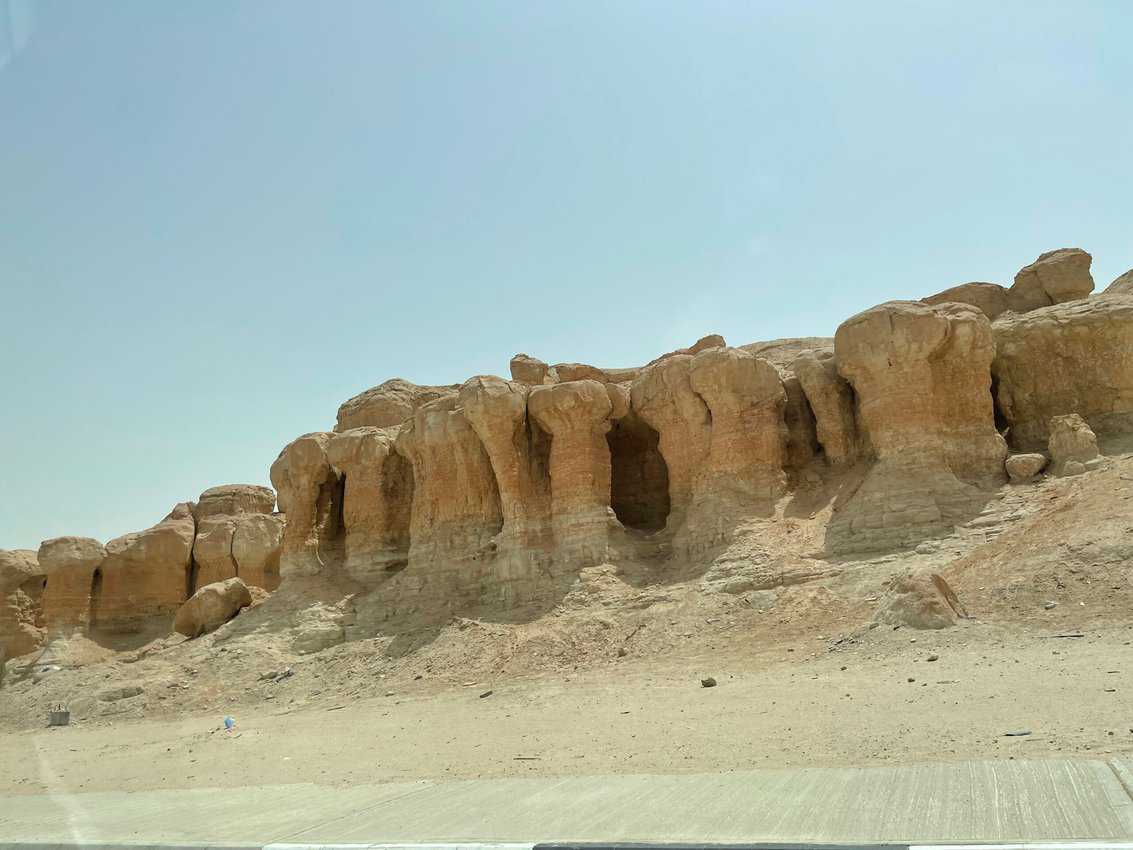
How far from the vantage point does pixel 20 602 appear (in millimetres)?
32531

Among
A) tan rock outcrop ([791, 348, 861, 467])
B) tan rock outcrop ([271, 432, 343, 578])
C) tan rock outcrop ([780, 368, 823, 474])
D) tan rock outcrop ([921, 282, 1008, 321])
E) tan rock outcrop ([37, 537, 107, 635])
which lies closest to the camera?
tan rock outcrop ([791, 348, 861, 467])

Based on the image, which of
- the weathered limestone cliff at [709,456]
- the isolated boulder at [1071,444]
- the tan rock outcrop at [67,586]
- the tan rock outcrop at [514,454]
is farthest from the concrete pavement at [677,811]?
the tan rock outcrop at [67,586]

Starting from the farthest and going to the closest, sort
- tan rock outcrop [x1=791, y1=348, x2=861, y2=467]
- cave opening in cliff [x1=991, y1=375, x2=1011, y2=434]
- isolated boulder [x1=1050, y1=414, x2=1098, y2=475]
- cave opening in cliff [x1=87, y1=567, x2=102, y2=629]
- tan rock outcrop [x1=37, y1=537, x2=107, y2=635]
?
1. cave opening in cliff [x1=87, y1=567, x2=102, y2=629]
2. tan rock outcrop [x1=37, y1=537, x2=107, y2=635]
3. cave opening in cliff [x1=991, y1=375, x2=1011, y2=434]
4. tan rock outcrop [x1=791, y1=348, x2=861, y2=467]
5. isolated boulder [x1=1050, y1=414, x2=1098, y2=475]

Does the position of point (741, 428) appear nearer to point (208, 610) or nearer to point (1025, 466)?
point (1025, 466)

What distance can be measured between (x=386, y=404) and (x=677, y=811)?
23.2 metres

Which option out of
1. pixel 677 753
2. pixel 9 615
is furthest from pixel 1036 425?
pixel 9 615

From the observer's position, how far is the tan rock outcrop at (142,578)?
1209 inches

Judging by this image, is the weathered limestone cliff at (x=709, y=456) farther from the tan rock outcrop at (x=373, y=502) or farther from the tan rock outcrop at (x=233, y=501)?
the tan rock outcrop at (x=233, y=501)

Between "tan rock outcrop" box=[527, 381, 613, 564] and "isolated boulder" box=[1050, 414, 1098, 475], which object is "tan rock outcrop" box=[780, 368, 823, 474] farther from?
"isolated boulder" box=[1050, 414, 1098, 475]

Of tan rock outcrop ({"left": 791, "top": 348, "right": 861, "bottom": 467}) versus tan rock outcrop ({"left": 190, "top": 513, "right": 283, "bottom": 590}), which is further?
tan rock outcrop ({"left": 190, "top": 513, "right": 283, "bottom": 590})

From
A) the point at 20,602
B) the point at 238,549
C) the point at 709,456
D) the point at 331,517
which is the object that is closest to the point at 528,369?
the point at 331,517

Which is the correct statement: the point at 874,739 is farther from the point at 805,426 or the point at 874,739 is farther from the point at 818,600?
the point at 805,426

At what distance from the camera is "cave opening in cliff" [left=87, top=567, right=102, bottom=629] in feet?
99.5

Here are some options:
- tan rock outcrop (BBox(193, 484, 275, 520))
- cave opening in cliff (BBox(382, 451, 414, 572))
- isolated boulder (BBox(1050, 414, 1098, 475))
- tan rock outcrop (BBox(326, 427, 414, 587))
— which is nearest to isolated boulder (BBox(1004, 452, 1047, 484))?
isolated boulder (BBox(1050, 414, 1098, 475))
